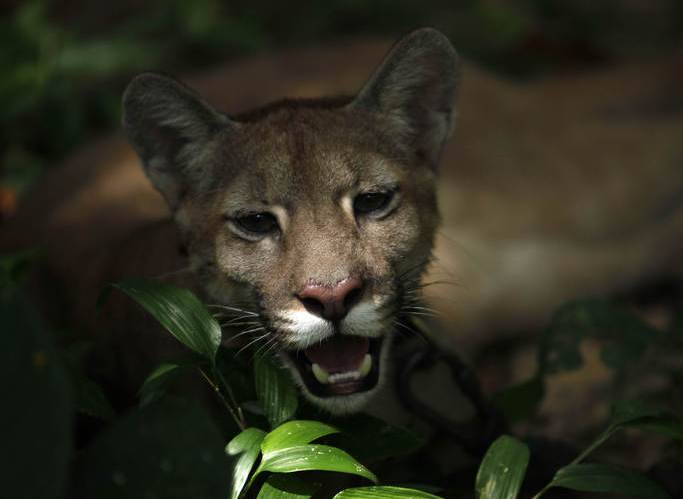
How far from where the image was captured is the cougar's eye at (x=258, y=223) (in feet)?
8.57

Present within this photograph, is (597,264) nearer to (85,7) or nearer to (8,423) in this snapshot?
(8,423)

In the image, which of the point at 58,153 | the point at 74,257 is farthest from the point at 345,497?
the point at 58,153

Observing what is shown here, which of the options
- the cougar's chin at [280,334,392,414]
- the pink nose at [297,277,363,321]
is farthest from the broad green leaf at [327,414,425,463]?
the pink nose at [297,277,363,321]

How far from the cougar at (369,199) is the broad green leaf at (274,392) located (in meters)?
0.12

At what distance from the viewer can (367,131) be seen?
2.82 m

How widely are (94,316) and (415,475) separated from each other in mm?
1236

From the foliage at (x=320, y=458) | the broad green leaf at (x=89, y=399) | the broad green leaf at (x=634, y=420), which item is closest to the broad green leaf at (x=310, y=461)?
the foliage at (x=320, y=458)

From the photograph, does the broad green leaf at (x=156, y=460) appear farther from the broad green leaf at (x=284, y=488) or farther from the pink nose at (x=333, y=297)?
the pink nose at (x=333, y=297)

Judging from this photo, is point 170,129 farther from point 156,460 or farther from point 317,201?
point 156,460

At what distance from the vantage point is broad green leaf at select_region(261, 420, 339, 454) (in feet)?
6.90

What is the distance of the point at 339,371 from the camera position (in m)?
2.45

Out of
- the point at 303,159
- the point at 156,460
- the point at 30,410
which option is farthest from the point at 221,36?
the point at 30,410

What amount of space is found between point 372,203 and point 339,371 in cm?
47

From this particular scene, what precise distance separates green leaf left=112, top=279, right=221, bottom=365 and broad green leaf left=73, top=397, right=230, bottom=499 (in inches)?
16.8
